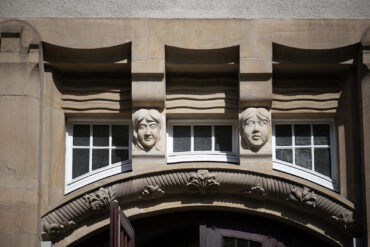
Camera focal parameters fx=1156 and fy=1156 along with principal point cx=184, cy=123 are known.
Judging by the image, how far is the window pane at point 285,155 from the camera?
1250 centimetres

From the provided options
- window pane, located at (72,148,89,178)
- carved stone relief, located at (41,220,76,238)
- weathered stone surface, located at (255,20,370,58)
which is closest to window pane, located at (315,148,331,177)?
weathered stone surface, located at (255,20,370,58)

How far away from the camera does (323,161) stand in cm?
1251

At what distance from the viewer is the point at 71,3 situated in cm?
1253

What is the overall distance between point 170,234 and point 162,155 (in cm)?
92

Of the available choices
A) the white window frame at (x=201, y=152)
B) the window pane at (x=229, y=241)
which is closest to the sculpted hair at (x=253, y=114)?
the white window frame at (x=201, y=152)

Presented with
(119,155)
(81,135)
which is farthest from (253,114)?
(81,135)

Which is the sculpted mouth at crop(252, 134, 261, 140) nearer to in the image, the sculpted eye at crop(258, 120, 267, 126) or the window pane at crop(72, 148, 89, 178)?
the sculpted eye at crop(258, 120, 267, 126)

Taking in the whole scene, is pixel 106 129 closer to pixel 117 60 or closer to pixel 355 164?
pixel 117 60

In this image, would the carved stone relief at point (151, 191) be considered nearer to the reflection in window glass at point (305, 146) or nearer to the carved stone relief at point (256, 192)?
the carved stone relief at point (256, 192)

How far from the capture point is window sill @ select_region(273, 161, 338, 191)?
1239 cm

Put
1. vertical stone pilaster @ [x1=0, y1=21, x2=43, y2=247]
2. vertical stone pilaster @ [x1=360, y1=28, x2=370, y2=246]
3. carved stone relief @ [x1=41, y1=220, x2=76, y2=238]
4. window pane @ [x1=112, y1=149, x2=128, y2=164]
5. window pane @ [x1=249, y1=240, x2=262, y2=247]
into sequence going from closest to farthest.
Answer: vertical stone pilaster @ [x1=0, y1=21, x2=43, y2=247]
vertical stone pilaster @ [x1=360, y1=28, x2=370, y2=246]
carved stone relief @ [x1=41, y1=220, x2=76, y2=238]
window pane @ [x1=249, y1=240, x2=262, y2=247]
window pane @ [x1=112, y1=149, x2=128, y2=164]

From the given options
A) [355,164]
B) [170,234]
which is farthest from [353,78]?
[170,234]

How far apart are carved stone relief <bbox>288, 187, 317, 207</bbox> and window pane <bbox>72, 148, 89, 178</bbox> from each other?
2253mm

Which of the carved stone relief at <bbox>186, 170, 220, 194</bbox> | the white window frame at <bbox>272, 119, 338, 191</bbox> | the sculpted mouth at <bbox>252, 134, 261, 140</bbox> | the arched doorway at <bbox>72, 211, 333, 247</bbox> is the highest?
the sculpted mouth at <bbox>252, 134, 261, 140</bbox>
